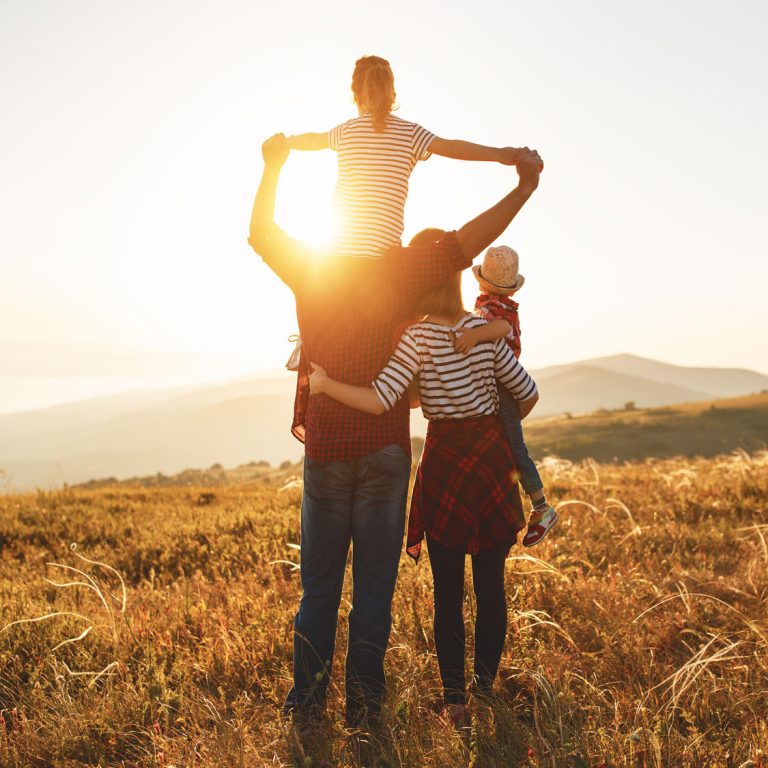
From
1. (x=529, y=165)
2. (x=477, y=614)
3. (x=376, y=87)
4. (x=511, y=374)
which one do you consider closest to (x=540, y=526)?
(x=477, y=614)

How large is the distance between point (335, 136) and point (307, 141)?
180mm

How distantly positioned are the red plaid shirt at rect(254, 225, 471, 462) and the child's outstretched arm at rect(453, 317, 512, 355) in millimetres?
300

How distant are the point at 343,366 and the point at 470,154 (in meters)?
1.17

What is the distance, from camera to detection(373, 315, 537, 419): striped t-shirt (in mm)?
3311

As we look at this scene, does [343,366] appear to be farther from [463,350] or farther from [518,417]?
[518,417]

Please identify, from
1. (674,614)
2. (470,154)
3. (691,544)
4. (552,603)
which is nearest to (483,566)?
(552,603)

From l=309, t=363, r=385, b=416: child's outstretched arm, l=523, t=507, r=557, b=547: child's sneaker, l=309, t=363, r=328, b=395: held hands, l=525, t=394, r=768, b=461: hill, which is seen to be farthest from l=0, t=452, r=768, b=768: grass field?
l=525, t=394, r=768, b=461: hill

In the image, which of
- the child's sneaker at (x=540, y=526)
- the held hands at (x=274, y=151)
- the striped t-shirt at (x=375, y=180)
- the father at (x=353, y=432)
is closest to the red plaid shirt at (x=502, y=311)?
the father at (x=353, y=432)

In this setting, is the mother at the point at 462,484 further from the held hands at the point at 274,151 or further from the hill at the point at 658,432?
the hill at the point at 658,432

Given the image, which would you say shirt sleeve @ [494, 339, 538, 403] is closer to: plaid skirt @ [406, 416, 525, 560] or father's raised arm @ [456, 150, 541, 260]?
plaid skirt @ [406, 416, 525, 560]

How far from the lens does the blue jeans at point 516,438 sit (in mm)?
3643

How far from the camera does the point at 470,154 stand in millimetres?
2961

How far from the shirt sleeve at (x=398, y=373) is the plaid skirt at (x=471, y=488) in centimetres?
50

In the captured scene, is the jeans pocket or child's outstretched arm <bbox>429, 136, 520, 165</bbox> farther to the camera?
the jeans pocket
